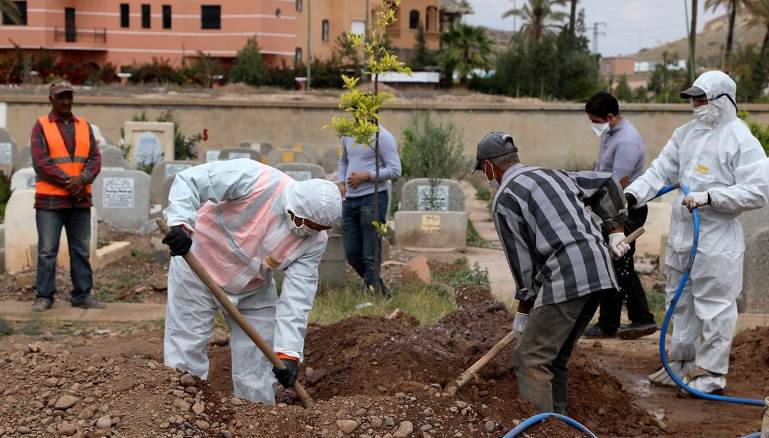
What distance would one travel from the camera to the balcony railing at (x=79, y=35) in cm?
5269

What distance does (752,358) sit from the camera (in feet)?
23.3

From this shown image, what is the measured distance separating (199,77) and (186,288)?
3947 cm

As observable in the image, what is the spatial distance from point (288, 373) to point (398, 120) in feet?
71.9

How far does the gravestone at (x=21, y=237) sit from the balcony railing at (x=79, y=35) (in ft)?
146

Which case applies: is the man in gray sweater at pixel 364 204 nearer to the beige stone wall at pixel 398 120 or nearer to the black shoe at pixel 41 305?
the black shoe at pixel 41 305

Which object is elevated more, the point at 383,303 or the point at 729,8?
the point at 729,8

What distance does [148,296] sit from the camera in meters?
9.91

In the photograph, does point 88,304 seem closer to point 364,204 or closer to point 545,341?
point 364,204

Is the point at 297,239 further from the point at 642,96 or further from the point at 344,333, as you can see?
the point at 642,96

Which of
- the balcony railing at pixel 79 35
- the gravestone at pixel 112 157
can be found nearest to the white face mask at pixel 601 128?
the gravestone at pixel 112 157

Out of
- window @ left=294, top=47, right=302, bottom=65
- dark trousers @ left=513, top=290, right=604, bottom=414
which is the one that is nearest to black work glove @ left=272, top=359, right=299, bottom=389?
dark trousers @ left=513, top=290, right=604, bottom=414

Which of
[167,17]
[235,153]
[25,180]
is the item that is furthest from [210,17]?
[25,180]

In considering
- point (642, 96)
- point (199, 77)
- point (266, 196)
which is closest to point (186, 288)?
point (266, 196)

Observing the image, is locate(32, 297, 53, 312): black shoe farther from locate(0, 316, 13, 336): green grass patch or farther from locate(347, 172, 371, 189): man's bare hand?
locate(347, 172, 371, 189): man's bare hand
